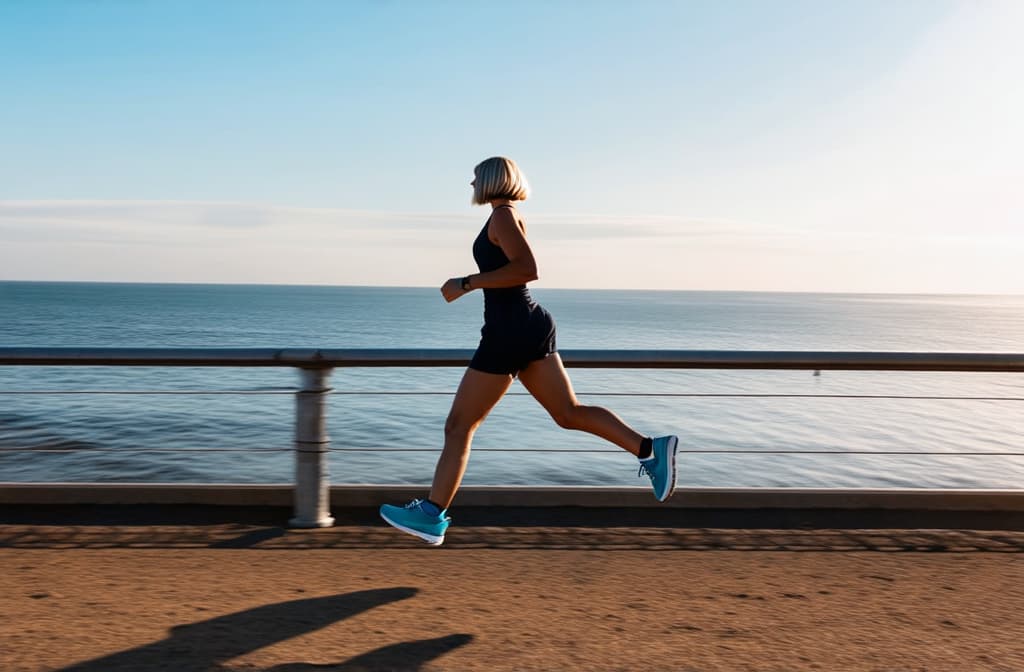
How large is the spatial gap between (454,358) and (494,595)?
1408 mm

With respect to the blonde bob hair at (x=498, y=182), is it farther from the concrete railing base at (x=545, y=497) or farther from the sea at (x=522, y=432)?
the sea at (x=522, y=432)

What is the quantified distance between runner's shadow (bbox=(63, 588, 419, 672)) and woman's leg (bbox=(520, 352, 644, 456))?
1002 millimetres

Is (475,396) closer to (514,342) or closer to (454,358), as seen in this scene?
(514,342)

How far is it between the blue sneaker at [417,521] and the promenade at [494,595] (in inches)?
6.0

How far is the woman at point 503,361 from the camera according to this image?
394 cm

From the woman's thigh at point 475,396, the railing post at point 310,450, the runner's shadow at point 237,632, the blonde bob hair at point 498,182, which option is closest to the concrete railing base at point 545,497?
the railing post at point 310,450

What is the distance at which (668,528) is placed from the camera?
474 cm

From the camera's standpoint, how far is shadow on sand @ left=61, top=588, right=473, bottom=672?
2.93 metres

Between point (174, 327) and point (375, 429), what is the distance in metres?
67.8

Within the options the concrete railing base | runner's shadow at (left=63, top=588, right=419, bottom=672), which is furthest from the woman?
the concrete railing base

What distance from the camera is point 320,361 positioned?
4.61 metres

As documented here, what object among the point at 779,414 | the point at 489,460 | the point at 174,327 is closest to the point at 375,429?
the point at 489,460

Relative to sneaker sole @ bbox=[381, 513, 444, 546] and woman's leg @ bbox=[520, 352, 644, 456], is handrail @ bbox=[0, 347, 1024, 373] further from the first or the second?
sneaker sole @ bbox=[381, 513, 444, 546]

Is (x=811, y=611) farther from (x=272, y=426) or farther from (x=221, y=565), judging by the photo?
(x=272, y=426)
